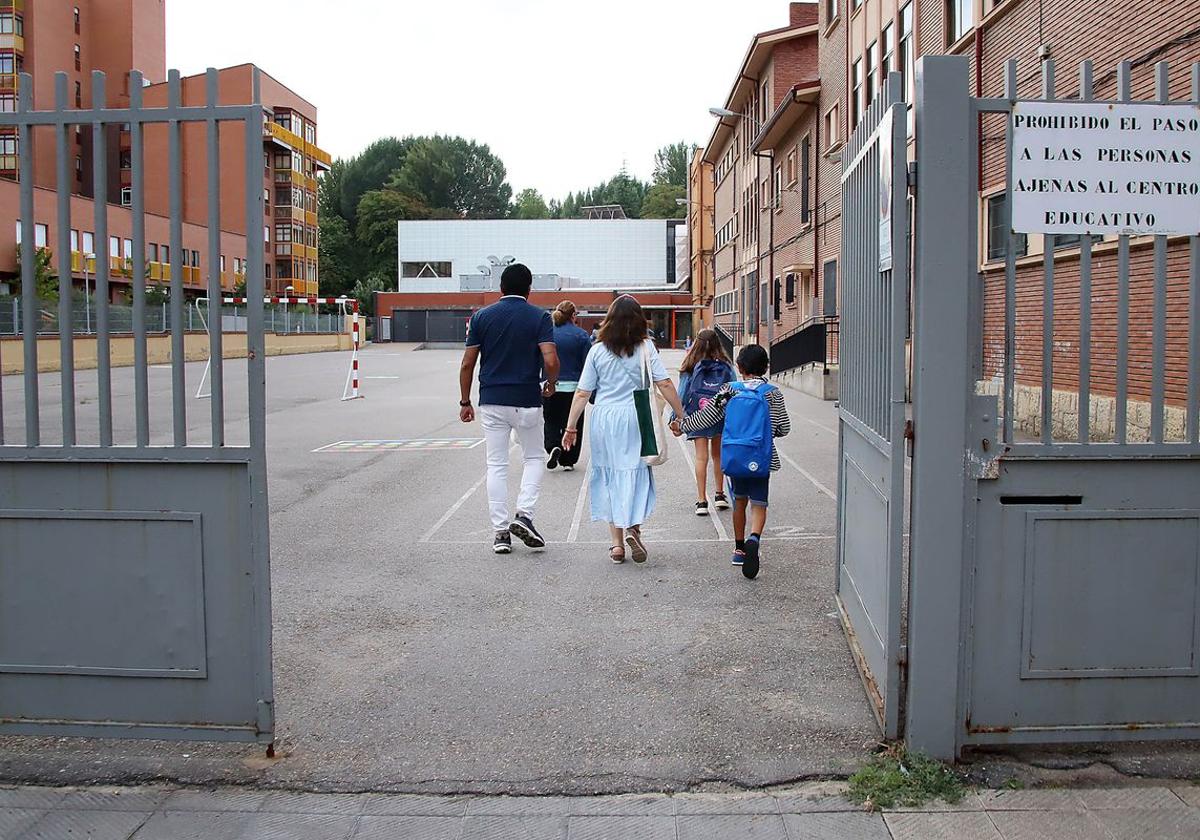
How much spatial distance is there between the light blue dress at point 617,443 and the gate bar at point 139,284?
11.9 ft

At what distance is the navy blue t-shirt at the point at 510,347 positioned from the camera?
25.6ft

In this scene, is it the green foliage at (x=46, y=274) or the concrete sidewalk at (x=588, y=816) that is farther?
the green foliage at (x=46, y=274)

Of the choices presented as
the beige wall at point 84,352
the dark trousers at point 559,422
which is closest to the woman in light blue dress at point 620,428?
the beige wall at point 84,352

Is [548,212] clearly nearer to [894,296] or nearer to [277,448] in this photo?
[277,448]

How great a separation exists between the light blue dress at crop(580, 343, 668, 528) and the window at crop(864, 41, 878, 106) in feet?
61.4

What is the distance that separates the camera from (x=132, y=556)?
13.1ft

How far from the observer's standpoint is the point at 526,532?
7.82m

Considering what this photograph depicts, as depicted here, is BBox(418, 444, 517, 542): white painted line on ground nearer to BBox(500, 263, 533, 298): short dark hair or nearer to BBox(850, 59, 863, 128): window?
BBox(500, 263, 533, 298): short dark hair

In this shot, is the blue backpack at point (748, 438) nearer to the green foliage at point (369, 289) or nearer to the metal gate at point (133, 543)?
the metal gate at point (133, 543)

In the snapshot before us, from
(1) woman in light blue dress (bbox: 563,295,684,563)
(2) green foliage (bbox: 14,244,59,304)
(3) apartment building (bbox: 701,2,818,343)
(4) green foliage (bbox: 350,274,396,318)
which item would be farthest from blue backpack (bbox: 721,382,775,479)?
(4) green foliage (bbox: 350,274,396,318)

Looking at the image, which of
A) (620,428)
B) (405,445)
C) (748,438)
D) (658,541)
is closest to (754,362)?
(748,438)

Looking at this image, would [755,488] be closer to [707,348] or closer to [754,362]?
[754,362]

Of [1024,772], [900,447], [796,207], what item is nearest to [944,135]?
[900,447]

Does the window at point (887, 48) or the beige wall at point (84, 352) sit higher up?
the window at point (887, 48)
